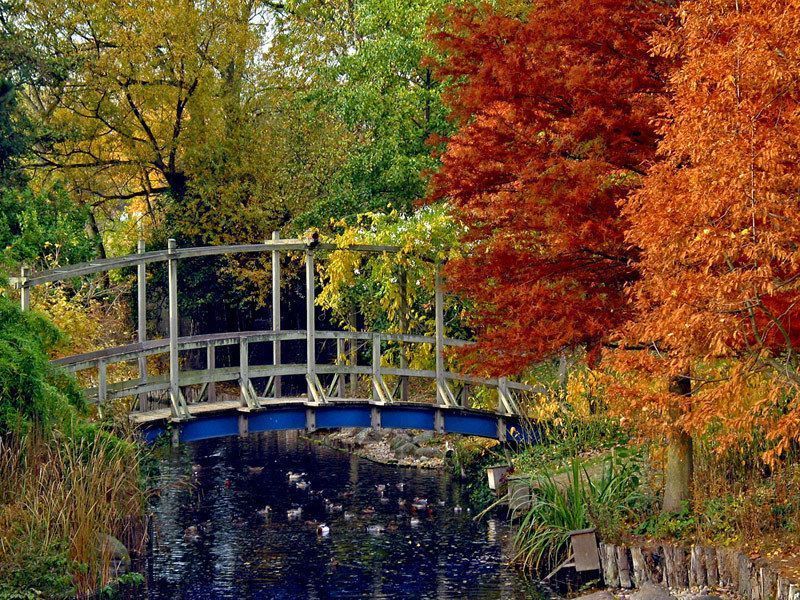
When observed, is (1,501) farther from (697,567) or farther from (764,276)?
(764,276)

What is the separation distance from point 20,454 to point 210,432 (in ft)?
14.2

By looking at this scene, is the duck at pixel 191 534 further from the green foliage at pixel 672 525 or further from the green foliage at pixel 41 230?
the green foliage at pixel 41 230

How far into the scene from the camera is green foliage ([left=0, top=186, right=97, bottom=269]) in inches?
914

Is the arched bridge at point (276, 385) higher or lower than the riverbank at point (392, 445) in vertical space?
higher

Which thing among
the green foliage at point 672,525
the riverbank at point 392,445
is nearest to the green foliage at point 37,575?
the green foliage at point 672,525

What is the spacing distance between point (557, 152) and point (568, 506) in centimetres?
417

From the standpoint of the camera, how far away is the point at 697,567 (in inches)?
497

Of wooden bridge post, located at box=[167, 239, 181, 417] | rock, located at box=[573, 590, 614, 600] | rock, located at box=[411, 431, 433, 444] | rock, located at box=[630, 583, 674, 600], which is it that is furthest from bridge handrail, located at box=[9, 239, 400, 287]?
rock, located at box=[630, 583, 674, 600]

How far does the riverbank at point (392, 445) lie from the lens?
22.5m

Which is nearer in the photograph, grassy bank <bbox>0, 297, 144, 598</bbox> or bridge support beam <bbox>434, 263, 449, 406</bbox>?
grassy bank <bbox>0, 297, 144, 598</bbox>

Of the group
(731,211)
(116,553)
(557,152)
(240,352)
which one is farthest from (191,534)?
(731,211)

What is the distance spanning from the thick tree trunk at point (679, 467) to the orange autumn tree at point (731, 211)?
1.55 metres

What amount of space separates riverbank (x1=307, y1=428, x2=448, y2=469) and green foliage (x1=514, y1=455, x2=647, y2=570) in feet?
23.5

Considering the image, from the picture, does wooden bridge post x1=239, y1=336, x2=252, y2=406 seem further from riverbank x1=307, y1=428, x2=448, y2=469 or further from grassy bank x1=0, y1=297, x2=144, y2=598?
riverbank x1=307, y1=428, x2=448, y2=469
